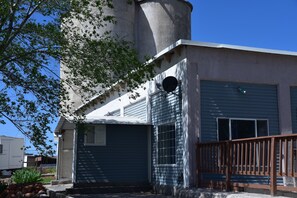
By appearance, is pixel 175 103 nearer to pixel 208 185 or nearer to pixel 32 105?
pixel 208 185

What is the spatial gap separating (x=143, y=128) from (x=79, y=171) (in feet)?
9.45

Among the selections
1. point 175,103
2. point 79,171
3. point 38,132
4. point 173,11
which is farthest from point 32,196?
point 173,11

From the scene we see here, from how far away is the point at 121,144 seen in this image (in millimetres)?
15242

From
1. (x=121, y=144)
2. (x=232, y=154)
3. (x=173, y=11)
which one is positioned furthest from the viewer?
(x=173, y=11)

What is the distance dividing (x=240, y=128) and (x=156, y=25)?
15983mm

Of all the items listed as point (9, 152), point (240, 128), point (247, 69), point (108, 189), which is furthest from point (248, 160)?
point (9, 152)

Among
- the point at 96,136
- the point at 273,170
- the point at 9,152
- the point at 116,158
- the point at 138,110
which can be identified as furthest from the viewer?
the point at 9,152

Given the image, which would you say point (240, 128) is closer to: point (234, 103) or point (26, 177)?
point (234, 103)

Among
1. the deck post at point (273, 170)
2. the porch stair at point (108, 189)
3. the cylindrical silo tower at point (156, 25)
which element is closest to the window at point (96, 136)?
Result: the porch stair at point (108, 189)

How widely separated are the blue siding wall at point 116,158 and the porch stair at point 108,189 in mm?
252

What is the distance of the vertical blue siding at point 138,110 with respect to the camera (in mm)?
16430

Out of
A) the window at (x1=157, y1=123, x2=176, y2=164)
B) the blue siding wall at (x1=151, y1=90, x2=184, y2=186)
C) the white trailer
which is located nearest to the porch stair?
the blue siding wall at (x1=151, y1=90, x2=184, y2=186)

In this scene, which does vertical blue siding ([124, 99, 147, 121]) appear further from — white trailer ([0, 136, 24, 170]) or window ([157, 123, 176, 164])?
white trailer ([0, 136, 24, 170])

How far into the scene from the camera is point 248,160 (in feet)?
35.6
